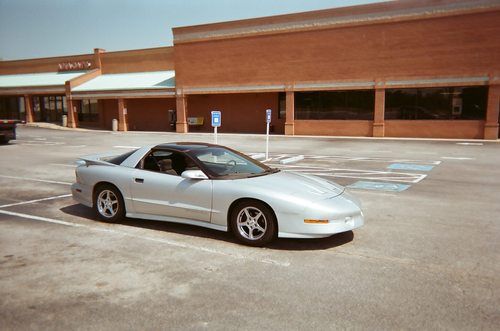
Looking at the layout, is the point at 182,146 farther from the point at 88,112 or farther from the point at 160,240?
the point at 88,112

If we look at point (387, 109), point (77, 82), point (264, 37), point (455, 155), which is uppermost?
point (264, 37)

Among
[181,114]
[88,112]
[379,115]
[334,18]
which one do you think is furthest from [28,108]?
[379,115]

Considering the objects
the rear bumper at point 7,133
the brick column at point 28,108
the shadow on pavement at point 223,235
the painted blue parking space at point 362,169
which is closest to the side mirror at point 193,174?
the shadow on pavement at point 223,235

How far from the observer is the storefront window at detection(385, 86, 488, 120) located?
25203mm

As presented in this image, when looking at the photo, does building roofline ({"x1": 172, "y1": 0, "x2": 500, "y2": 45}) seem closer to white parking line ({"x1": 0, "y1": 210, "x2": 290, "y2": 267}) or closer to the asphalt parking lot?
the asphalt parking lot

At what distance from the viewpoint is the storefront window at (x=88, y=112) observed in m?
42.6

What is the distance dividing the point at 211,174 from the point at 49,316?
9.62 ft

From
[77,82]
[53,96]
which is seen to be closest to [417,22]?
[77,82]

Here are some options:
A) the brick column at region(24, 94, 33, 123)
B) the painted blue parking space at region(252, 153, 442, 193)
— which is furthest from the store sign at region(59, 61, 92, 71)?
the painted blue parking space at region(252, 153, 442, 193)

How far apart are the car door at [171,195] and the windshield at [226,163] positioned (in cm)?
36

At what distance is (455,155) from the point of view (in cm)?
1786

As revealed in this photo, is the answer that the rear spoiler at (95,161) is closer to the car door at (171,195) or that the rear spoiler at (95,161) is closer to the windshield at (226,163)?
the car door at (171,195)

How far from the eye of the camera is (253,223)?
5762 millimetres

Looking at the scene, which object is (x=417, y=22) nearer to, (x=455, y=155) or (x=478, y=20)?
(x=478, y=20)
